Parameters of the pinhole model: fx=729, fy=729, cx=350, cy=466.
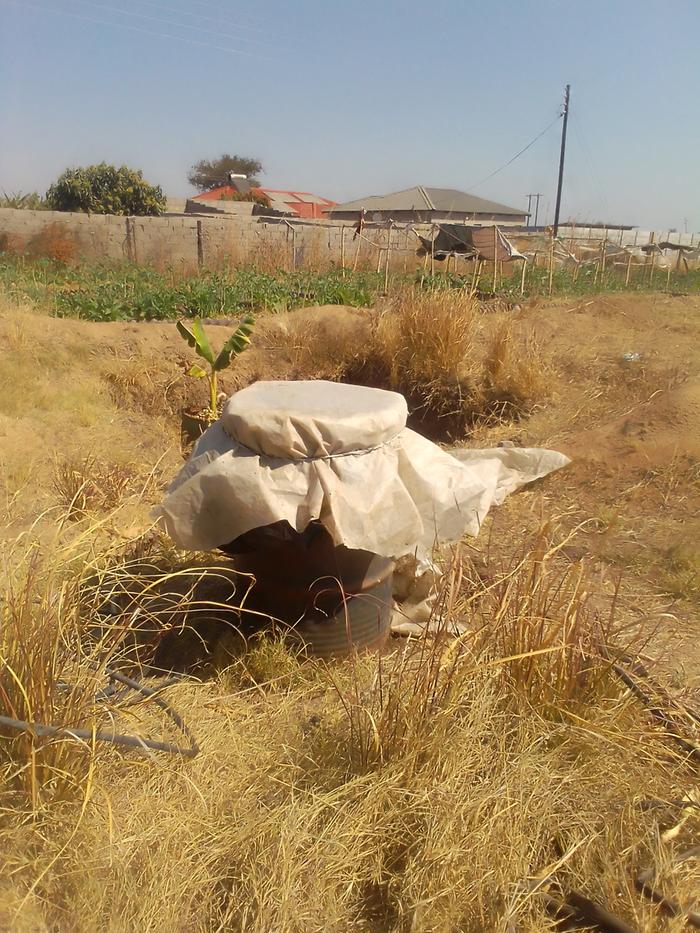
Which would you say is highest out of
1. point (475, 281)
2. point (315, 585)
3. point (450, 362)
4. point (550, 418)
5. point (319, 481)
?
point (475, 281)

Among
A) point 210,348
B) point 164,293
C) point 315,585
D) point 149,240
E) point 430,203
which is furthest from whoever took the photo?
point 430,203

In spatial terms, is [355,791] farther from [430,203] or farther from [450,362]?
[430,203]

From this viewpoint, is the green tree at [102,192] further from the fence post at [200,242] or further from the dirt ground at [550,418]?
the dirt ground at [550,418]

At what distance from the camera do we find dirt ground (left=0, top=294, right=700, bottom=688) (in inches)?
163

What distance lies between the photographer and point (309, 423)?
2.69m

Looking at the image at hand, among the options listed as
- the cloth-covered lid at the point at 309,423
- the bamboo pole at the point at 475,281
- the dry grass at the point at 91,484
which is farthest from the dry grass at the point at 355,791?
the bamboo pole at the point at 475,281

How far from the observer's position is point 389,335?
24.6 ft

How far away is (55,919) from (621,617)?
254cm

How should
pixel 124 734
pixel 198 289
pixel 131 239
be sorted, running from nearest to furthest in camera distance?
1. pixel 124 734
2. pixel 198 289
3. pixel 131 239

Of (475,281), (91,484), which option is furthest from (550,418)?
(91,484)

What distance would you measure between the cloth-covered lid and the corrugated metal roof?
35.8 meters

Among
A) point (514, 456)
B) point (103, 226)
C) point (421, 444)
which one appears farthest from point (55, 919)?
point (103, 226)

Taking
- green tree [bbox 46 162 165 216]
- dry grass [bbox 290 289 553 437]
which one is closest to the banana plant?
dry grass [bbox 290 289 553 437]

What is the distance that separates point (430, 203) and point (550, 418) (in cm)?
3354
